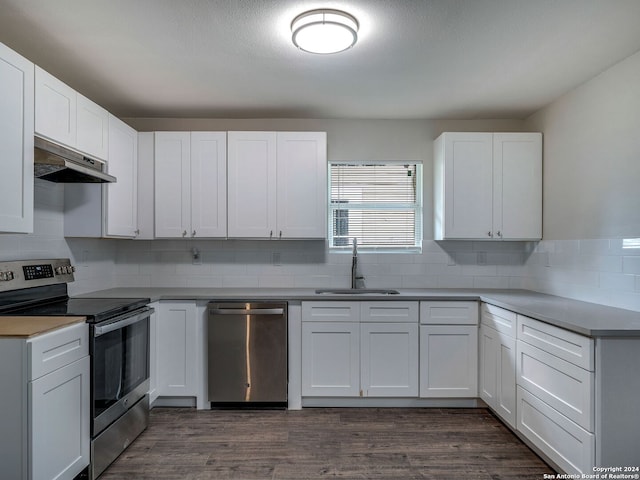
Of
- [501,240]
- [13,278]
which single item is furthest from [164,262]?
[501,240]

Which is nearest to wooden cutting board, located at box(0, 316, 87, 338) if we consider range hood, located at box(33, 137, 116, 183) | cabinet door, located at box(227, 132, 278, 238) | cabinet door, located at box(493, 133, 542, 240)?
range hood, located at box(33, 137, 116, 183)

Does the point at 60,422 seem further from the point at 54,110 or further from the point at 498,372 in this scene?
the point at 498,372

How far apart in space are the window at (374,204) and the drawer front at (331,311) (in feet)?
2.64

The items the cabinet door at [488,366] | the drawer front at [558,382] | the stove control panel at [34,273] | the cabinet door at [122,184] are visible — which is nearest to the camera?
the drawer front at [558,382]

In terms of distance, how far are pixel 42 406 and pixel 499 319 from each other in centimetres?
268

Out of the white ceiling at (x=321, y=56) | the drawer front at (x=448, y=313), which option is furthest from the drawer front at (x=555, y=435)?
the white ceiling at (x=321, y=56)

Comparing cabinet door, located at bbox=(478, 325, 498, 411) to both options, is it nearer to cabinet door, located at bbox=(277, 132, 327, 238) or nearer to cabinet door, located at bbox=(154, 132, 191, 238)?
cabinet door, located at bbox=(277, 132, 327, 238)

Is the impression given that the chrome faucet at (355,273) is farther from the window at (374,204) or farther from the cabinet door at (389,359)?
the cabinet door at (389,359)

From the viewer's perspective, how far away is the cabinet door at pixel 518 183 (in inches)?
126

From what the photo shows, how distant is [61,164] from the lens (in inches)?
83.4

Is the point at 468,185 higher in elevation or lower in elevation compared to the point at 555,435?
higher

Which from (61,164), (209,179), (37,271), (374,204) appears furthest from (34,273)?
(374,204)

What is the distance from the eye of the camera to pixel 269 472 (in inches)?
83.5

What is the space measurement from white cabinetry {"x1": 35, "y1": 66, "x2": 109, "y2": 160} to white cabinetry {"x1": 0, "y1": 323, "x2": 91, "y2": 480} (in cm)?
115
